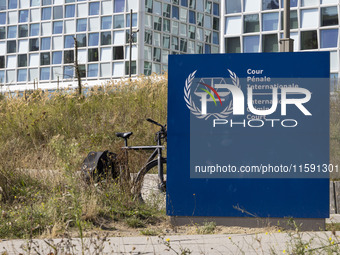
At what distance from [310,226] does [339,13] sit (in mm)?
47664

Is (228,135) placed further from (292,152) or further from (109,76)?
(109,76)

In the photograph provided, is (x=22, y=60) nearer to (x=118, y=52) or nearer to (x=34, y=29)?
(x=34, y=29)

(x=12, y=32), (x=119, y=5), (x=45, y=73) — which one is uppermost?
(x=119, y=5)

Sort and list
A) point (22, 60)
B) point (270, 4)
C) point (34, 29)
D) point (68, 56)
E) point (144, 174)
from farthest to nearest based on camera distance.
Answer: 1. point (22, 60)
2. point (34, 29)
3. point (68, 56)
4. point (270, 4)
5. point (144, 174)

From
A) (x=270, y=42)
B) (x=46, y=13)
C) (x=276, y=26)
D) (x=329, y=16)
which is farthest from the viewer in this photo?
(x=46, y=13)

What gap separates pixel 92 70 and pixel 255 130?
249 ft

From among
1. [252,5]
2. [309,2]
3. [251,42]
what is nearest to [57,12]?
[252,5]

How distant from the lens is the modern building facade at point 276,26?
52188 millimetres

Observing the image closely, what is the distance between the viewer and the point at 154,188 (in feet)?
29.0

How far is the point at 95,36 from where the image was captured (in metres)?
81.8

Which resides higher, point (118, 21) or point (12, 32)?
point (118, 21)

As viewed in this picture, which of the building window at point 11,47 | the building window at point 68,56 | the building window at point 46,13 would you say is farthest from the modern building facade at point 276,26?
the building window at point 11,47

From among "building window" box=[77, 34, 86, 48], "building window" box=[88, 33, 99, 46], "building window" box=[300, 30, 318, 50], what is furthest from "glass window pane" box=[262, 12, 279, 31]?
"building window" box=[77, 34, 86, 48]

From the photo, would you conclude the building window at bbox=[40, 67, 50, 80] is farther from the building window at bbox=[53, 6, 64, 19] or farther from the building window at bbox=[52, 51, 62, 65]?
the building window at bbox=[53, 6, 64, 19]
